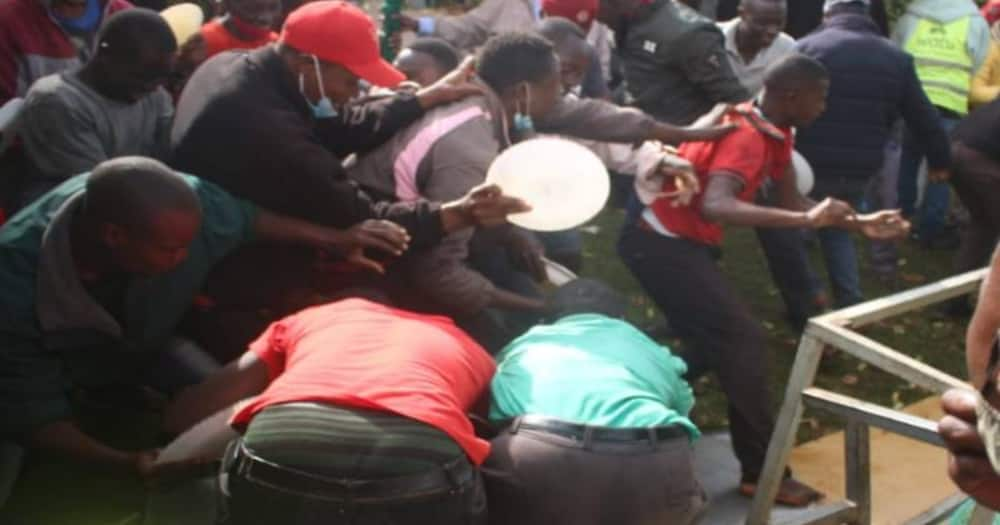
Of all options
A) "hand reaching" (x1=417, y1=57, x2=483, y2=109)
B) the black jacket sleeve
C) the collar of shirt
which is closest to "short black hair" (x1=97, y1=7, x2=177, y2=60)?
the black jacket sleeve

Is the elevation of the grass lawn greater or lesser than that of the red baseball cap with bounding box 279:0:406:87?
lesser

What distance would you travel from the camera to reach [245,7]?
5.26 meters

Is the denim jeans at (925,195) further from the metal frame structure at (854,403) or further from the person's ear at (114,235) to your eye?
the person's ear at (114,235)

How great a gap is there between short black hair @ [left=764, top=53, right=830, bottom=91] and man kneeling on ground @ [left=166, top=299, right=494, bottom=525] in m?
2.44

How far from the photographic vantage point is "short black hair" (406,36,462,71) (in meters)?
5.14

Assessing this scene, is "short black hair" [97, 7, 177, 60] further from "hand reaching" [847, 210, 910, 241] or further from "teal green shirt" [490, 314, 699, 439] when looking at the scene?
"hand reaching" [847, 210, 910, 241]

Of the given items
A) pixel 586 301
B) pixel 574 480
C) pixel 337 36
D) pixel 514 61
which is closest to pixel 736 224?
pixel 586 301

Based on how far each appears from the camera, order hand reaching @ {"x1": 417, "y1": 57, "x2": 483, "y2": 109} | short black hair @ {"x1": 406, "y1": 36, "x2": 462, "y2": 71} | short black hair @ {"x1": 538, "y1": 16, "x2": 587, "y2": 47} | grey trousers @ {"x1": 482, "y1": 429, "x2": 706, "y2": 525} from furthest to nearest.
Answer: short black hair @ {"x1": 538, "y1": 16, "x2": 587, "y2": 47} → short black hair @ {"x1": 406, "y1": 36, "x2": 462, "y2": 71} → hand reaching @ {"x1": 417, "y1": 57, "x2": 483, "y2": 109} → grey trousers @ {"x1": 482, "y1": 429, "x2": 706, "y2": 525}

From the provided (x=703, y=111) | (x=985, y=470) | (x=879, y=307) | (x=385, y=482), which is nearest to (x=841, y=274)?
(x=703, y=111)

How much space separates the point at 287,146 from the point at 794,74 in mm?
2154

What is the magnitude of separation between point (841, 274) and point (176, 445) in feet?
13.2

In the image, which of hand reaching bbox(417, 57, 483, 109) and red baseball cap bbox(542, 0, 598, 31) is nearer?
hand reaching bbox(417, 57, 483, 109)

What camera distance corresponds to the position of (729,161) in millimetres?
4465

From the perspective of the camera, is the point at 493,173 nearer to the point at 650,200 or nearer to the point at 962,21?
the point at 650,200
